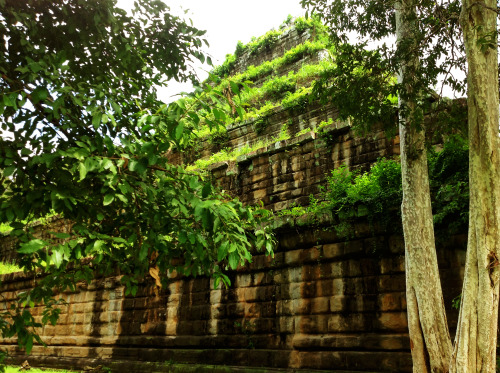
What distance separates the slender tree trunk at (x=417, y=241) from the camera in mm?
4027

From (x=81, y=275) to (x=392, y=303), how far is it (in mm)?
4034

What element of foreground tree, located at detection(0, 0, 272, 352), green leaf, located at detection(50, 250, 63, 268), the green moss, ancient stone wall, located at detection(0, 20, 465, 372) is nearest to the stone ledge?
ancient stone wall, located at detection(0, 20, 465, 372)

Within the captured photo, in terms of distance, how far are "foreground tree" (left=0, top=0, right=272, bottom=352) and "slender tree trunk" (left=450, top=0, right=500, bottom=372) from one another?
1822 millimetres

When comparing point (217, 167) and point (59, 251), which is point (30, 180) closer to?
point (59, 251)

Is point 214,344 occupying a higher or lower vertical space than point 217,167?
lower

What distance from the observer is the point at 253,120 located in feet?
39.8

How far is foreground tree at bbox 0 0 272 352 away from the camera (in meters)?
2.80

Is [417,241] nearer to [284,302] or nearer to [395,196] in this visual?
[395,196]

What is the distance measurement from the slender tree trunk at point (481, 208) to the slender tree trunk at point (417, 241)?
1.39 ft

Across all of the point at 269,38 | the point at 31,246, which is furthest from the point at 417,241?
the point at 269,38

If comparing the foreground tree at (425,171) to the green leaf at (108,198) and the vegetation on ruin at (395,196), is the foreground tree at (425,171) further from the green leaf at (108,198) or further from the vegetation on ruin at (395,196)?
the green leaf at (108,198)

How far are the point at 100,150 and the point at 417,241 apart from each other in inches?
131

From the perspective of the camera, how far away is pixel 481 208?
11.6 ft

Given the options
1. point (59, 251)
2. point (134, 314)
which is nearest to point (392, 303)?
point (59, 251)
